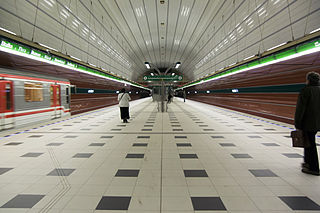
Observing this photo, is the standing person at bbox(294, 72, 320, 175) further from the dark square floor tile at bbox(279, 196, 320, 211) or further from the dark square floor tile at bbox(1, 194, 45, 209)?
the dark square floor tile at bbox(1, 194, 45, 209)

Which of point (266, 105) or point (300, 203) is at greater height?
point (266, 105)

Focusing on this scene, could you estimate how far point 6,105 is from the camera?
6.52 metres

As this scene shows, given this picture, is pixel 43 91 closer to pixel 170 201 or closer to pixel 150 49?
pixel 170 201

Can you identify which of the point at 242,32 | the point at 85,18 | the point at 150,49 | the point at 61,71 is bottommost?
the point at 61,71

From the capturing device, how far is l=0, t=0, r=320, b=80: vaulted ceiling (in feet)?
21.5

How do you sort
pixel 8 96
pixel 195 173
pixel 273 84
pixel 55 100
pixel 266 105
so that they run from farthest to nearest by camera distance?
pixel 55 100 → pixel 266 105 → pixel 273 84 → pixel 8 96 → pixel 195 173

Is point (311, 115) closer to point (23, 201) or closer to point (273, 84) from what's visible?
point (23, 201)

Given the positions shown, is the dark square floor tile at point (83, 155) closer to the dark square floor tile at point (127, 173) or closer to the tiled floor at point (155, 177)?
the tiled floor at point (155, 177)

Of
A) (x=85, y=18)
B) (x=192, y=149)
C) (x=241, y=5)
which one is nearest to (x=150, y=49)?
(x=85, y=18)

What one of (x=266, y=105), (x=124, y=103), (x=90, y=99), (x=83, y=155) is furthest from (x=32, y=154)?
(x=90, y=99)

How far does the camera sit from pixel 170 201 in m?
2.25

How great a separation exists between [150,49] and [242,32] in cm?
1417

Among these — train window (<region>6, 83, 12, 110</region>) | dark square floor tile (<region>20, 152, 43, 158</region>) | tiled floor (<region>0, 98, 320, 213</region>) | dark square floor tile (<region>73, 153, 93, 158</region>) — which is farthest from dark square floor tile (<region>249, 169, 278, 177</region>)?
train window (<region>6, 83, 12, 110</region>)

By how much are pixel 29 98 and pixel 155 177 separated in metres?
7.17
